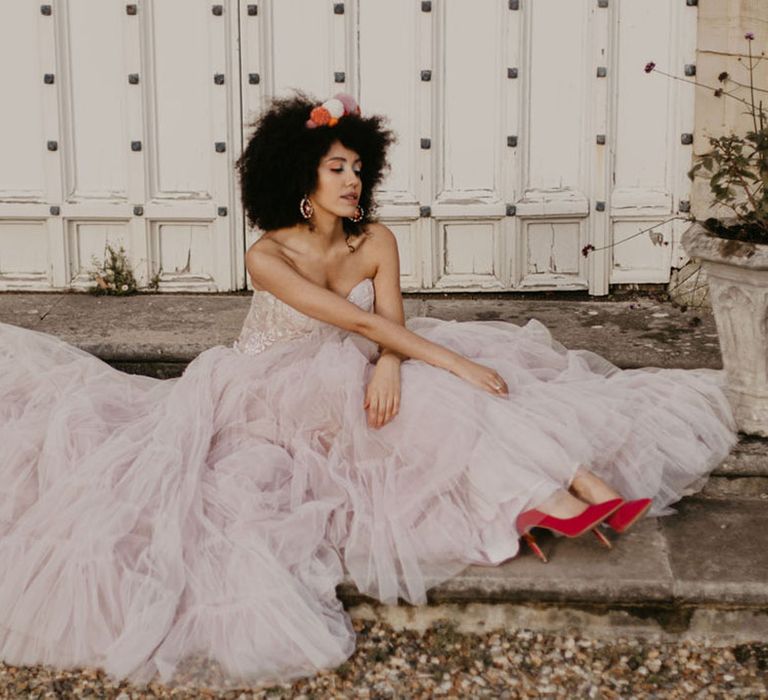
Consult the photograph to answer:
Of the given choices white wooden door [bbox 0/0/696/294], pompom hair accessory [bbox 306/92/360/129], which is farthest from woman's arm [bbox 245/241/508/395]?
white wooden door [bbox 0/0/696/294]

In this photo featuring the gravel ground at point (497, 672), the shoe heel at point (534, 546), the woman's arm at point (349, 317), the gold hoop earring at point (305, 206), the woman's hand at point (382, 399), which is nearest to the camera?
the gravel ground at point (497, 672)

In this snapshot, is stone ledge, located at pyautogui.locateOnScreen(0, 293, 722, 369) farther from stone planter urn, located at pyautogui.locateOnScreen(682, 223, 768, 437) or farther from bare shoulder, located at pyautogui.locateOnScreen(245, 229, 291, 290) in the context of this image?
bare shoulder, located at pyautogui.locateOnScreen(245, 229, 291, 290)

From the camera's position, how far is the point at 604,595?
335 centimetres

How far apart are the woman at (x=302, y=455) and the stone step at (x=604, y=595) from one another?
0.25ft

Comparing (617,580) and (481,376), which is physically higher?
(481,376)

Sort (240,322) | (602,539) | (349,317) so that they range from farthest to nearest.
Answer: (240,322) → (349,317) → (602,539)

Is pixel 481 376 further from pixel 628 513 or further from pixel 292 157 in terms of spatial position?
pixel 292 157

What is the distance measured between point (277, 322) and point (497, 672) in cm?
134

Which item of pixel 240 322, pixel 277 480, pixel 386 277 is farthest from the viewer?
pixel 240 322

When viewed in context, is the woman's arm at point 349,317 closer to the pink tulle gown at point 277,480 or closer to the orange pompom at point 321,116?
the pink tulle gown at point 277,480

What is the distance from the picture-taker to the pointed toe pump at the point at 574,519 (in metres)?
3.27

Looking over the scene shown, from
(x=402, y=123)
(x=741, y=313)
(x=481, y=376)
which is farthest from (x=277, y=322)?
(x=402, y=123)

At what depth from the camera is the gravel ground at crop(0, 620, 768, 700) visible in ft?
10.2

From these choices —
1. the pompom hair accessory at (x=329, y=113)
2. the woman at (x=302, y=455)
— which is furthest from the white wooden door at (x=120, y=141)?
the pompom hair accessory at (x=329, y=113)
